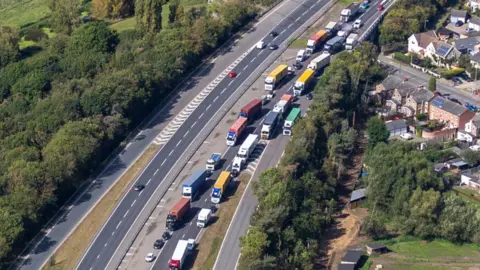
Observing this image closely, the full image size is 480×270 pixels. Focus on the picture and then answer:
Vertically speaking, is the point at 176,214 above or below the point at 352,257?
above

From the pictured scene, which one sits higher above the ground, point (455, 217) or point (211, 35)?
point (211, 35)

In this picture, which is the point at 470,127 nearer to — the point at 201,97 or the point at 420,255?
the point at 420,255

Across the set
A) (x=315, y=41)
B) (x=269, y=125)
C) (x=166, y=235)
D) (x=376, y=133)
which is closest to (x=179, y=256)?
(x=166, y=235)

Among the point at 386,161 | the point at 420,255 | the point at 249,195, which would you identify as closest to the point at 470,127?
the point at 386,161

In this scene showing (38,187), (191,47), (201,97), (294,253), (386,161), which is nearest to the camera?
(294,253)

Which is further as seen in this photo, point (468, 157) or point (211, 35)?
point (211, 35)

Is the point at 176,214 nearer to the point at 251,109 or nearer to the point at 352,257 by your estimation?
the point at 352,257
